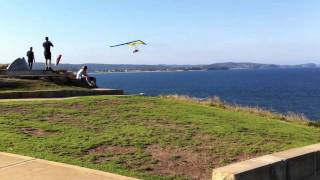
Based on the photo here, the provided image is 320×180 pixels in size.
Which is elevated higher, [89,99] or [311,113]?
[89,99]

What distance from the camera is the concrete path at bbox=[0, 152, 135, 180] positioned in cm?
659

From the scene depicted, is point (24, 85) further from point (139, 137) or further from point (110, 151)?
point (110, 151)

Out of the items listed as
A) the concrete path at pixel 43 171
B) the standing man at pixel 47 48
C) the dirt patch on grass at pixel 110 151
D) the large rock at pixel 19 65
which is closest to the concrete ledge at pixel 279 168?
the concrete path at pixel 43 171

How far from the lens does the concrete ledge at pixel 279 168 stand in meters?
5.86

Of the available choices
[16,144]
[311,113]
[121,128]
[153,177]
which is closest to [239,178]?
[153,177]

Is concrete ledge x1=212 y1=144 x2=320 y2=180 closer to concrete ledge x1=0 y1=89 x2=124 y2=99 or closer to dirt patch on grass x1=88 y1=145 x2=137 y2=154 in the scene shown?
dirt patch on grass x1=88 y1=145 x2=137 y2=154

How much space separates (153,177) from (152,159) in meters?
0.96

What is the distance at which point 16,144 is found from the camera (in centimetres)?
888

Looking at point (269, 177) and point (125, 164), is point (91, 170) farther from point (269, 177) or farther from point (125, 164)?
point (269, 177)

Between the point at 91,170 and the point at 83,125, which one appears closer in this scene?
the point at 91,170

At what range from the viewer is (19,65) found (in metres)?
26.6

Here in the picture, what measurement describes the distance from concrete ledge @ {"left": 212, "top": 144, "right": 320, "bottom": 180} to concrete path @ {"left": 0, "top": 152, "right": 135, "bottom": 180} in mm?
1456

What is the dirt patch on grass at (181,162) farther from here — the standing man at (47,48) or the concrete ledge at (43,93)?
the standing man at (47,48)

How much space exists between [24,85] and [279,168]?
1579cm
